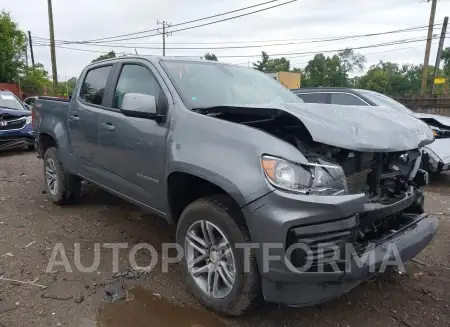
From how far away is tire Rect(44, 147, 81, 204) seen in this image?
496 centimetres

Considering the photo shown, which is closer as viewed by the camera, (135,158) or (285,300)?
(285,300)

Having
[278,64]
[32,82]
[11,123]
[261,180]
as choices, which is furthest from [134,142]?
[278,64]

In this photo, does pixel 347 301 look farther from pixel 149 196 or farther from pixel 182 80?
pixel 182 80

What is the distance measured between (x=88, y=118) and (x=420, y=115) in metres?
5.94

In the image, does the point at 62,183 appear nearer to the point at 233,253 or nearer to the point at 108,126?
the point at 108,126

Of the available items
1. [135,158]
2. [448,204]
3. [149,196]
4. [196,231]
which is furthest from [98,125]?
[448,204]

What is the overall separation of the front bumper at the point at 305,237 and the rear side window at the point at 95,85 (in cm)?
252

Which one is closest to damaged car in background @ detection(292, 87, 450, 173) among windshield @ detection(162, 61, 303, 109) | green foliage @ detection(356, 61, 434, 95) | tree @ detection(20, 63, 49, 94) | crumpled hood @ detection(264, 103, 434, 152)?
windshield @ detection(162, 61, 303, 109)

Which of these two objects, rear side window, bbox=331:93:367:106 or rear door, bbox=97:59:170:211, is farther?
rear side window, bbox=331:93:367:106

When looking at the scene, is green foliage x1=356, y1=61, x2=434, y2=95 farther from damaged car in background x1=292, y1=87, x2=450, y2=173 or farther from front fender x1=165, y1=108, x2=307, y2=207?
front fender x1=165, y1=108, x2=307, y2=207

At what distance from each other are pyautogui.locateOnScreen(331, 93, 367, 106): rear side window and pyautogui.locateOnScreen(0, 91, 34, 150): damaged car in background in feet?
23.2

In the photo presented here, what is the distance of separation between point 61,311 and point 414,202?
9.11 feet

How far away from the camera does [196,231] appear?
2.87m

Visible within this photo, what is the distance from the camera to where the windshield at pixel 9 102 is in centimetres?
1032
